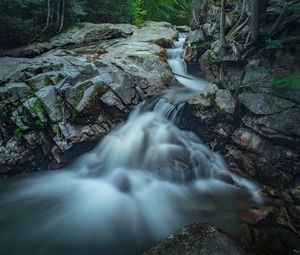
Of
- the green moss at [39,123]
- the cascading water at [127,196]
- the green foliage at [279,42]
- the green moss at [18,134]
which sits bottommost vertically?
the cascading water at [127,196]

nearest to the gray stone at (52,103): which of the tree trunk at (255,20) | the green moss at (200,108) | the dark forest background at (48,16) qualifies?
the green moss at (200,108)

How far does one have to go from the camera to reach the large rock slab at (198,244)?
4.30m

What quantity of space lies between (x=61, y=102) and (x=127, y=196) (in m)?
3.58

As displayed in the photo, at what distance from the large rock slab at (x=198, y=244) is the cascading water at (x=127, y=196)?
1021mm

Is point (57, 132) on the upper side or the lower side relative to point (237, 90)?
lower

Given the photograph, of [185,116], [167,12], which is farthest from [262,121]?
[167,12]

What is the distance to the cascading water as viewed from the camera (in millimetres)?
5641

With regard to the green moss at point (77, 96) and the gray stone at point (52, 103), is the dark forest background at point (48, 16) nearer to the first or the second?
the gray stone at point (52, 103)

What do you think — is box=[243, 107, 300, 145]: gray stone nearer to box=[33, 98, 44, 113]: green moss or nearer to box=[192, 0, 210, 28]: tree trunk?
box=[33, 98, 44, 113]: green moss

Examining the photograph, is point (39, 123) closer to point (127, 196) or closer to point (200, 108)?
point (127, 196)

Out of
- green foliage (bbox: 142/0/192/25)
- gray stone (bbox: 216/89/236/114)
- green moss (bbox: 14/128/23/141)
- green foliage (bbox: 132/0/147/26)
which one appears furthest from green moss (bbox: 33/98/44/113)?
green foliage (bbox: 142/0/192/25)

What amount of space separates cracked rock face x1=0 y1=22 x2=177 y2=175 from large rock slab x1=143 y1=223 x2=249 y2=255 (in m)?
4.66

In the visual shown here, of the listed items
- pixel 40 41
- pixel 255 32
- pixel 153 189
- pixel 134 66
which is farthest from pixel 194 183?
pixel 40 41

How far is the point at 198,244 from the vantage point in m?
4.41
